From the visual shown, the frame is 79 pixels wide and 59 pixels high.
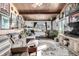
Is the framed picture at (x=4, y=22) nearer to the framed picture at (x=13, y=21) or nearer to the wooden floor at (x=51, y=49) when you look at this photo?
the framed picture at (x=13, y=21)

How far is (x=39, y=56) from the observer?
2.13m

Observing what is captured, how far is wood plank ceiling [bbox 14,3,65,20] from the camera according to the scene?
2.13 meters

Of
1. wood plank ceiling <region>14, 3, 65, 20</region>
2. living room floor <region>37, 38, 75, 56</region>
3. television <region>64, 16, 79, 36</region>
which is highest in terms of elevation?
wood plank ceiling <region>14, 3, 65, 20</region>

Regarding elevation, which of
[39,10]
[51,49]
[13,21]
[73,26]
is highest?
[39,10]

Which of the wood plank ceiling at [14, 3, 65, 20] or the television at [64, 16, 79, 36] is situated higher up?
the wood plank ceiling at [14, 3, 65, 20]

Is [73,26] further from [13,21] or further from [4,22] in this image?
[4,22]

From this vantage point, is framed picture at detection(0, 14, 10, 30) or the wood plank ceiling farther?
the wood plank ceiling

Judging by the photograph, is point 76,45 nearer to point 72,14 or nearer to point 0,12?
point 72,14

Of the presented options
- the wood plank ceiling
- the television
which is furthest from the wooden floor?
the wood plank ceiling

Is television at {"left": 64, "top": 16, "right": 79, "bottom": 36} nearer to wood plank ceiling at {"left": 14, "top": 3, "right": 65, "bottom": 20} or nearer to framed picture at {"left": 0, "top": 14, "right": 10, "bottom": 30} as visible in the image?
wood plank ceiling at {"left": 14, "top": 3, "right": 65, "bottom": 20}

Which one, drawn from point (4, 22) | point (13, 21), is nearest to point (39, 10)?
point (13, 21)

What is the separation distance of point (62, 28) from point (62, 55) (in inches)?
20.1

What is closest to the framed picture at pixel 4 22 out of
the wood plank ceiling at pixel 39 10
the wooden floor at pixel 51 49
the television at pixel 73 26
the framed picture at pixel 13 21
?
the framed picture at pixel 13 21

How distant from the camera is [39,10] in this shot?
2199 mm
